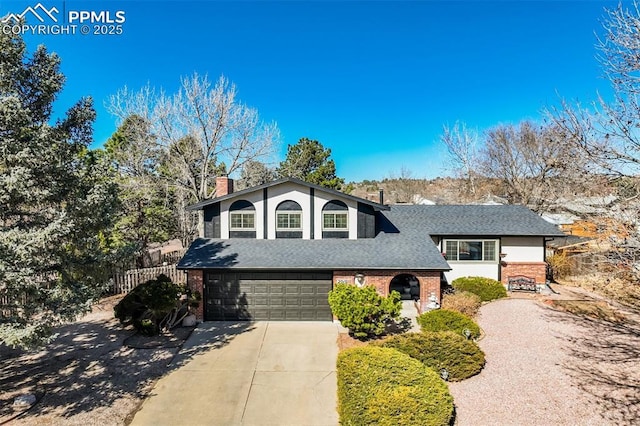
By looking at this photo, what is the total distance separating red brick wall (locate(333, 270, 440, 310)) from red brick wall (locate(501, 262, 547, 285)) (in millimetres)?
6367

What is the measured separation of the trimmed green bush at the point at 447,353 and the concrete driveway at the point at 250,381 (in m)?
2.51

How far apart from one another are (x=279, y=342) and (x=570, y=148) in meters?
11.0

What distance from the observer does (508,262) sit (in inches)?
731

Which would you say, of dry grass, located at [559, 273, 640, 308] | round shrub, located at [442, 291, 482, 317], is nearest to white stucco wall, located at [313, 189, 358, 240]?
round shrub, located at [442, 291, 482, 317]

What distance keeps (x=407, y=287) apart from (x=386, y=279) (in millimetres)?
4341

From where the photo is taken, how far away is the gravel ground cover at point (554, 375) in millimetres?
7855

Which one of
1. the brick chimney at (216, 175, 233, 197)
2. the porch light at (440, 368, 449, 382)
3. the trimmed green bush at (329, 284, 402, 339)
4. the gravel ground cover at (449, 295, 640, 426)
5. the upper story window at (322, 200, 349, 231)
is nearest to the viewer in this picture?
the gravel ground cover at (449, 295, 640, 426)

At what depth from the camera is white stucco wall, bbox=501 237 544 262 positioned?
60.5 ft

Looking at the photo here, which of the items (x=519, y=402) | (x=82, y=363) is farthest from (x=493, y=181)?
(x=82, y=363)

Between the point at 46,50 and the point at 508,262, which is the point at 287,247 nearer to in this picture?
the point at 46,50

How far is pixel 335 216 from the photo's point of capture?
1689 centimetres

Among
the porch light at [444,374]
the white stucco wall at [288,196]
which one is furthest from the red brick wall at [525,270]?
the white stucco wall at [288,196]

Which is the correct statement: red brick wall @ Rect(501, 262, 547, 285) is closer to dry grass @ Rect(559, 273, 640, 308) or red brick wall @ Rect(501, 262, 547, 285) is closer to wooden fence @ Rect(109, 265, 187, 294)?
dry grass @ Rect(559, 273, 640, 308)

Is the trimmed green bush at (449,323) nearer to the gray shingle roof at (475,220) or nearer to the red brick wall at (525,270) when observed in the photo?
the gray shingle roof at (475,220)
